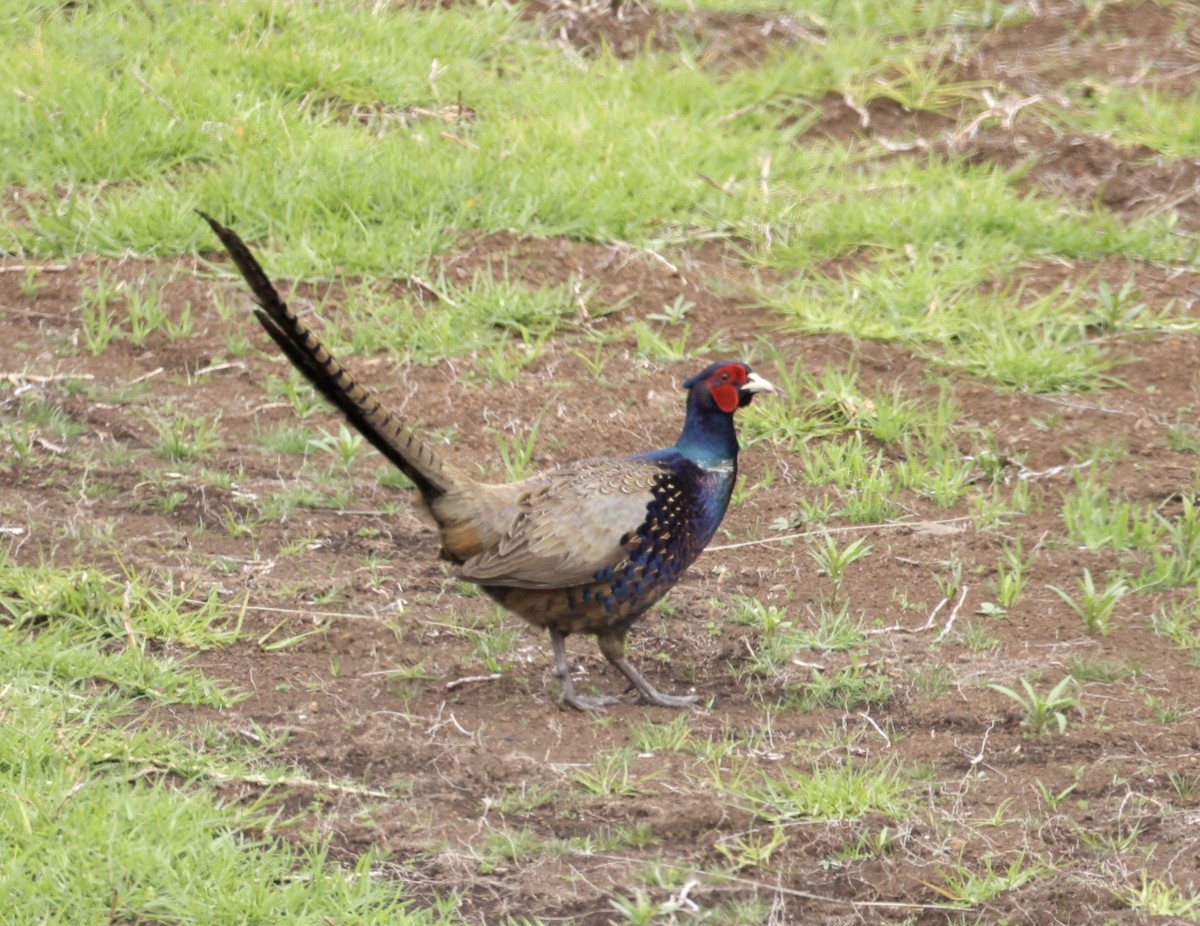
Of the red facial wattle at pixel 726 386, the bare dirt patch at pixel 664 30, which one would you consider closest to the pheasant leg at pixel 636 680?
the red facial wattle at pixel 726 386

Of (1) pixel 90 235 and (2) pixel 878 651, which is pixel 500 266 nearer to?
(1) pixel 90 235

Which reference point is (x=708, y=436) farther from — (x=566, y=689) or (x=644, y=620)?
(x=566, y=689)

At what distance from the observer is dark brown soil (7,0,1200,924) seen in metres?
3.79

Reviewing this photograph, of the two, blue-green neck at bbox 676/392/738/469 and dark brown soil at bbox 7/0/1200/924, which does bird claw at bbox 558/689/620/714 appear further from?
blue-green neck at bbox 676/392/738/469

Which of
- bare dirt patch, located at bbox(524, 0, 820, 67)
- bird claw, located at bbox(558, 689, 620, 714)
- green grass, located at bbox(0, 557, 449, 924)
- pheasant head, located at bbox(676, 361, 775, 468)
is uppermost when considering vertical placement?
pheasant head, located at bbox(676, 361, 775, 468)

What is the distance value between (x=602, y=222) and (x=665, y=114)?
1.19 meters

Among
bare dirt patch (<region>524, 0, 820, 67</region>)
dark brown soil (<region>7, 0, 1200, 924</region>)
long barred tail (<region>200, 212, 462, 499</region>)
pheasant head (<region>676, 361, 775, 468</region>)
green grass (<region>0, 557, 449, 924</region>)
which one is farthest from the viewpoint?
bare dirt patch (<region>524, 0, 820, 67</region>)

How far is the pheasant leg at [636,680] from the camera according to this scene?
4.64 m

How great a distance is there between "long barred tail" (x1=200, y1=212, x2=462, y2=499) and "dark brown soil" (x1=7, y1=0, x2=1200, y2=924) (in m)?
0.53

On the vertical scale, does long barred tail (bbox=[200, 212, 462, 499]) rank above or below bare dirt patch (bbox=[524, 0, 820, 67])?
above

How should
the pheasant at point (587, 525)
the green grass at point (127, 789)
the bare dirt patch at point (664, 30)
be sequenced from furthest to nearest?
the bare dirt patch at point (664, 30)
the pheasant at point (587, 525)
the green grass at point (127, 789)

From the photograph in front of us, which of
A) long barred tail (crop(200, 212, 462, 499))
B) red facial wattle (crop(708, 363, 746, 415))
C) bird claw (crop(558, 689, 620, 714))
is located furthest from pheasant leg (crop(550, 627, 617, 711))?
red facial wattle (crop(708, 363, 746, 415))

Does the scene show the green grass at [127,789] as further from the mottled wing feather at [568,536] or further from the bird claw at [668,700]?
the bird claw at [668,700]

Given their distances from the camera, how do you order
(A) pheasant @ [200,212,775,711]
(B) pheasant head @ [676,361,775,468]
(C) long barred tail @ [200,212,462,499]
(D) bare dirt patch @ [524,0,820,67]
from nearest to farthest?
(C) long barred tail @ [200,212,462,499] → (A) pheasant @ [200,212,775,711] → (B) pheasant head @ [676,361,775,468] → (D) bare dirt patch @ [524,0,820,67]
